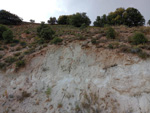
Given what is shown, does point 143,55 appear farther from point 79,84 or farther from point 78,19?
point 78,19

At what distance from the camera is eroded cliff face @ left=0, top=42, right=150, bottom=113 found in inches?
216

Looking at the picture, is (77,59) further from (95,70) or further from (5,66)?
(5,66)

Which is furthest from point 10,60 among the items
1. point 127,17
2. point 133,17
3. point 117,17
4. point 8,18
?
point 133,17

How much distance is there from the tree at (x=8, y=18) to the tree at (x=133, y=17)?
104 ft

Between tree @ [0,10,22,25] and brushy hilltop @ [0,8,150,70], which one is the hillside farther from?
tree @ [0,10,22,25]

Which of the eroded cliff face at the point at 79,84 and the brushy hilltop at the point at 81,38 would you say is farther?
the brushy hilltop at the point at 81,38

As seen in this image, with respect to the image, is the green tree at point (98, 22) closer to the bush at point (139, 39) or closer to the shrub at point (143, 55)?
the bush at point (139, 39)

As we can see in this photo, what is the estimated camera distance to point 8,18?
26875mm

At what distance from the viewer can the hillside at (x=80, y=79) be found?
218 inches

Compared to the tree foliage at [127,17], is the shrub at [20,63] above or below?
below

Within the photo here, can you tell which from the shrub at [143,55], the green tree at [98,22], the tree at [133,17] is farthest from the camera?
the green tree at [98,22]

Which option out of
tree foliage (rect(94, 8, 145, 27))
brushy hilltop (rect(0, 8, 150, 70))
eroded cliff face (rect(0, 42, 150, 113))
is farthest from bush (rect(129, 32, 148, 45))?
tree foliage (rect(94, 8, 145, 27))

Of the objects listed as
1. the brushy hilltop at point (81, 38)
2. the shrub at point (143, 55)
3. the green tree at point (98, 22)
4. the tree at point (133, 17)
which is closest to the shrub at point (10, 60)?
the brushy hilltop at point (81, 38)

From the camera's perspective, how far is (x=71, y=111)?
19.4 feet
